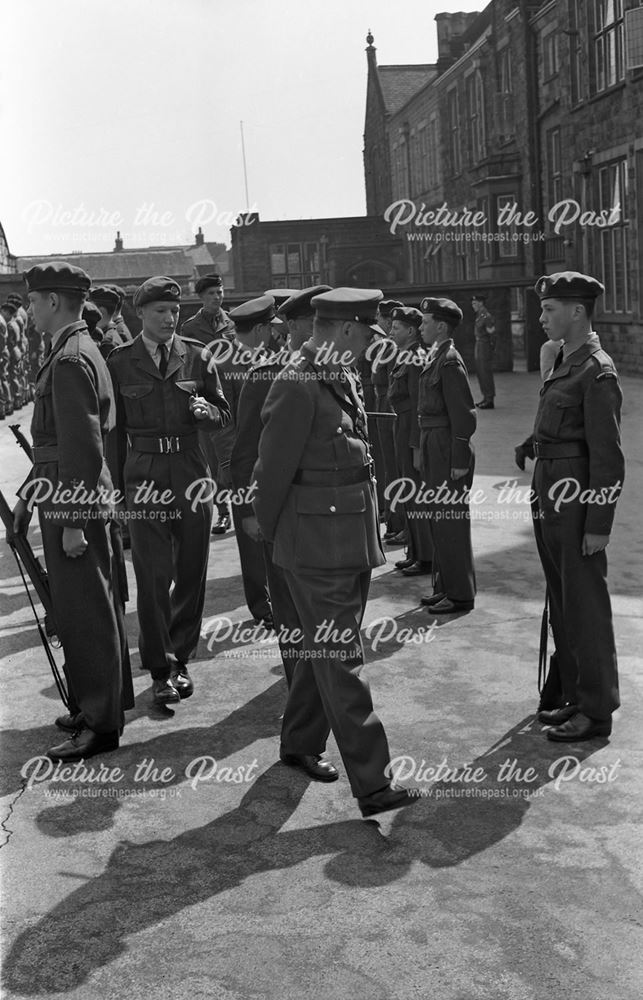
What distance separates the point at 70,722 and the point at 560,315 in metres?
2.89

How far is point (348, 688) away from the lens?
434 cm

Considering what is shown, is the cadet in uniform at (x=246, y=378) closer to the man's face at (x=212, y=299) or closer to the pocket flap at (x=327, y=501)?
the man's face at (x=212, y=299)

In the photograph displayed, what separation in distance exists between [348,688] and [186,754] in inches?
43.7

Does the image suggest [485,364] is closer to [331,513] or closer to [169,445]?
[169,445]

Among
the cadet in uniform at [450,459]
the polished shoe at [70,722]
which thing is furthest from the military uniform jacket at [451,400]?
the polished shoe at [70,722]

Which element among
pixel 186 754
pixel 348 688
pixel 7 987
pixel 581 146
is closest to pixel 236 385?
pixel 186 754

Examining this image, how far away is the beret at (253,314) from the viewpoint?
6.51 metres

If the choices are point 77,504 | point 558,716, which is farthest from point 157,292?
point 558,716

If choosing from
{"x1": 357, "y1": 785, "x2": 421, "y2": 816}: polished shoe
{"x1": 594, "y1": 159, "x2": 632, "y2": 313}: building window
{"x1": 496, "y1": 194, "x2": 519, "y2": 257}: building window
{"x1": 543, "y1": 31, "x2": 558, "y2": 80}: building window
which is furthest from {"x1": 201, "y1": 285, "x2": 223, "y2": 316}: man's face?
{"x1": 496, "y1": 194, "x2": 519, "y2": 257}: building window

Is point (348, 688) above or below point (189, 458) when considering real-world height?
below

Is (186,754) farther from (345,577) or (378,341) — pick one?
(378,341)

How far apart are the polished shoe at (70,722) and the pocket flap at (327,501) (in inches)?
67.0

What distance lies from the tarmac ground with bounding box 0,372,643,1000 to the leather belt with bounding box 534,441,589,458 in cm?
125

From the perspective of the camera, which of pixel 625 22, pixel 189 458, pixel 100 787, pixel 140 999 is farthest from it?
pixel 625 22
